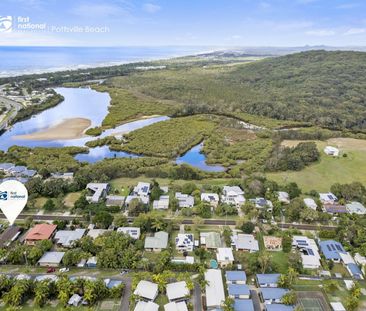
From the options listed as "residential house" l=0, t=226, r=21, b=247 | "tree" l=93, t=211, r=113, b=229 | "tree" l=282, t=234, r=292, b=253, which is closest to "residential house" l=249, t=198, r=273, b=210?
"tree" l=282, t=234, r=292, b=253

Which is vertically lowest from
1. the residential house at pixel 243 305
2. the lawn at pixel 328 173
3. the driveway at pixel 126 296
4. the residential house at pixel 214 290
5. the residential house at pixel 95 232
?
the lawn at pixel 328 173

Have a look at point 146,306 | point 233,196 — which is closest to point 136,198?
point 233,196

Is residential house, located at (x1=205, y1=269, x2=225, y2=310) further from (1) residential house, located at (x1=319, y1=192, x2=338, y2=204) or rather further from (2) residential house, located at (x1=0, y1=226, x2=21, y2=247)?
(1) residential house, located at (x1=319, y1=192, x2=338, y2=204)

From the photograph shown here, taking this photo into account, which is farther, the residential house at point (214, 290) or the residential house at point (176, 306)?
the residential house at point (214, 290)

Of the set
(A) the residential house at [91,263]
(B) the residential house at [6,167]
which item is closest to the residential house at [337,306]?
(A) the residential house at [91,263]

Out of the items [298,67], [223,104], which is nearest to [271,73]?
[298,67]

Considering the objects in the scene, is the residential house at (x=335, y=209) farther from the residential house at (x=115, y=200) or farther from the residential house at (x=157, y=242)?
the residential house at (x=115, y=200)

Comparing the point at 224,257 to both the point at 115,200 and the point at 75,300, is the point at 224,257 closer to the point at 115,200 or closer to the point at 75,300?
the point at 75,300
